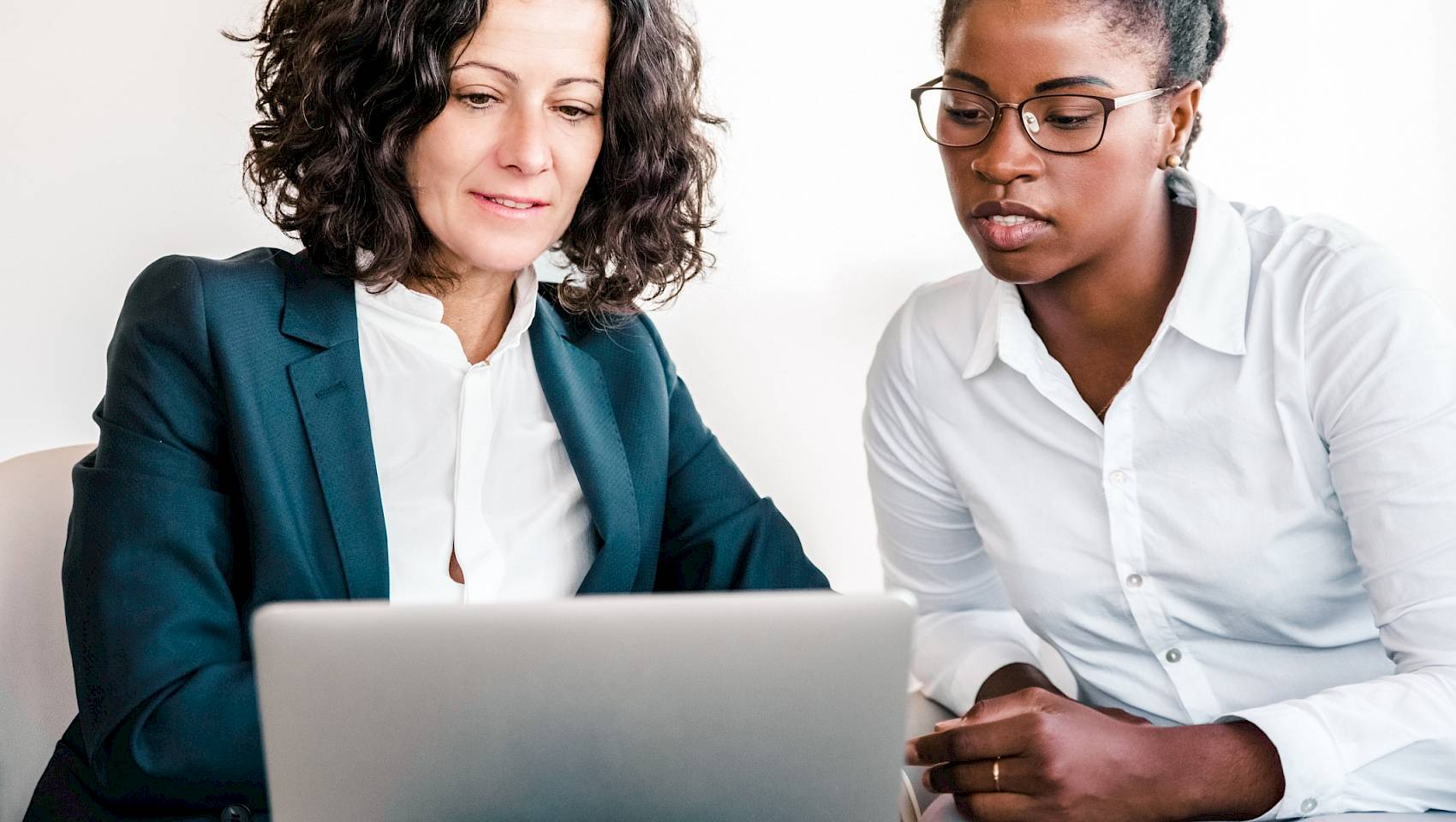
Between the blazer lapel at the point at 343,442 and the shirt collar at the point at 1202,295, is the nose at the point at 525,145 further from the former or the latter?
the shirt collar at the point at 1202,295

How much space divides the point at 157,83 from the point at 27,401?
57 centimetres

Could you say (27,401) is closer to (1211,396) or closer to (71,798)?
(71,798)

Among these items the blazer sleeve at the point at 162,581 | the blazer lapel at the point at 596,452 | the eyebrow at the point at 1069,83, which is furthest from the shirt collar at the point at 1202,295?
the blazer sleeve at the point at 162,581

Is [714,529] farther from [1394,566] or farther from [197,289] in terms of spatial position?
[1394,566]

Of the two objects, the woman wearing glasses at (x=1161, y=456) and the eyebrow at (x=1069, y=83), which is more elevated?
the eyebrow at (x=1069, y=83)

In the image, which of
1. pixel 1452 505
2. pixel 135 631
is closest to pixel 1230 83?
pixel 1452 505

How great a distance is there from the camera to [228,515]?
150 cm

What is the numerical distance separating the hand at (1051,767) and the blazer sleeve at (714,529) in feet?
1.25

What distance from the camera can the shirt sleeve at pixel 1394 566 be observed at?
4.75 feet

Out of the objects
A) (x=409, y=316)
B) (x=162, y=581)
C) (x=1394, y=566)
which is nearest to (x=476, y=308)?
(x=409, y=316)

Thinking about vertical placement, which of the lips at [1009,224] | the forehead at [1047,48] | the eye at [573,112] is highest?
the forehead at [1047,48]

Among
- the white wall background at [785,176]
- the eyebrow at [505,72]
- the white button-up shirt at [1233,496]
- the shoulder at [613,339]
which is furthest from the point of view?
the white wall background at [785,176]

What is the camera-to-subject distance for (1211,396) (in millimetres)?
1621

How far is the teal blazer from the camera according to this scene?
1372 mm
